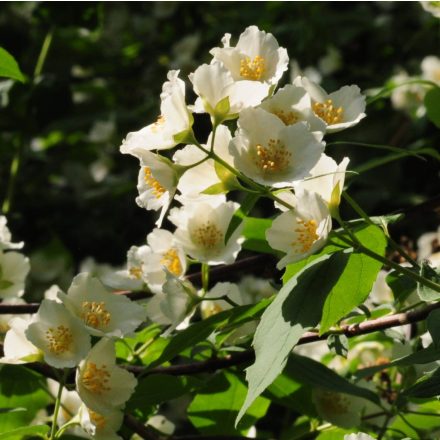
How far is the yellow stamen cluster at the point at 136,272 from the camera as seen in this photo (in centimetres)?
167

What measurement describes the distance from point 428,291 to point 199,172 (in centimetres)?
34

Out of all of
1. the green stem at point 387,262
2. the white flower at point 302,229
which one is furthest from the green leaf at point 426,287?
the white flower at point 302,229

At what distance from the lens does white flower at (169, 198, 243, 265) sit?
143 cm

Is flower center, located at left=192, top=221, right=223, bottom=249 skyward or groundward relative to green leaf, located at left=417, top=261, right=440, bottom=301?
groundward

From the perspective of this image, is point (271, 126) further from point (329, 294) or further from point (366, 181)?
point (366, 181)

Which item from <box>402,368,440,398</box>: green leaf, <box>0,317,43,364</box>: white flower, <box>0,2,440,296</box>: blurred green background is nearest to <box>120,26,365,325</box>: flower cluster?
<box>402,368,440,398</box>: green leaf

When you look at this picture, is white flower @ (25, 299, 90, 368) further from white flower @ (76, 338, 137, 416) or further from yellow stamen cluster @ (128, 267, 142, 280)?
yellow stamen cluster @ (128, 267, 142, 280)

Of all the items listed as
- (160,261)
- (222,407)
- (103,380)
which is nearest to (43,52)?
(160,261)

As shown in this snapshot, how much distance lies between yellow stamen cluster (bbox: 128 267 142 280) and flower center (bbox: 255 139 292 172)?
1.75 ft

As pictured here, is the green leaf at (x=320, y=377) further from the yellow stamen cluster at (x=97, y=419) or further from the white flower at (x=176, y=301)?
the yellow stamen cluster at (x=97, y=419)

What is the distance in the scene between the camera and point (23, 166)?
12.7 ft

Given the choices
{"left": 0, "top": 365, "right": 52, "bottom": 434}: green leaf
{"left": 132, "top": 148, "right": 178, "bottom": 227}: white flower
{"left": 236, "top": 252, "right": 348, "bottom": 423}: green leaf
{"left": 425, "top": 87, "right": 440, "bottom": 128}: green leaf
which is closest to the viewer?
{"left": 236, "top": 252, "right": 348, "bottom": 423}: green leaf

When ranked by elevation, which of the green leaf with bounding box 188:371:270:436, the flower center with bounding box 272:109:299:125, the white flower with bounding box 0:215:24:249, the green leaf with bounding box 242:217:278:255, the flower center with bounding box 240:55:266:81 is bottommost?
the green leaf with bounding box 188:371:270:436

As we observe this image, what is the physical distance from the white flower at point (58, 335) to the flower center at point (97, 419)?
0.31 feet
